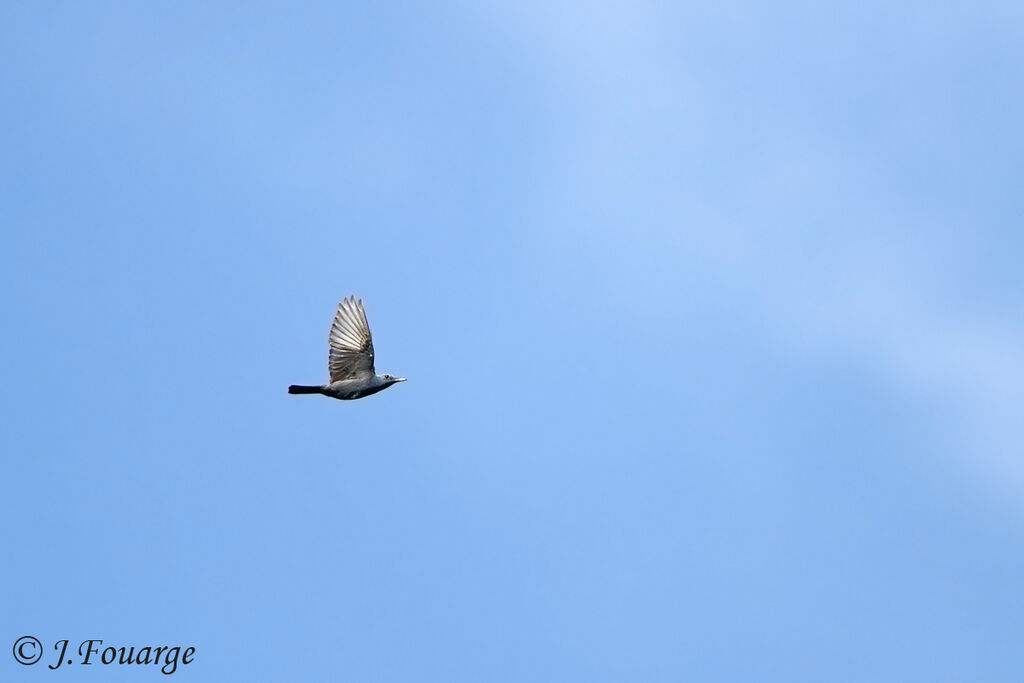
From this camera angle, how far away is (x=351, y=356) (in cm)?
5994

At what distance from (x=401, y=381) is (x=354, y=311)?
3614 mm

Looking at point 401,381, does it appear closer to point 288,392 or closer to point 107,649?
point 288,392

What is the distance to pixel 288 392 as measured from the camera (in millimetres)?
59281

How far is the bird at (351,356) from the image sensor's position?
197 ft

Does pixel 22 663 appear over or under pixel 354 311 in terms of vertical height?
under

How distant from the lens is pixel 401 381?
60.7 meters

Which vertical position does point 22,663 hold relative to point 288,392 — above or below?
below

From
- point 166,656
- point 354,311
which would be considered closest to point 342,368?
point 354,311

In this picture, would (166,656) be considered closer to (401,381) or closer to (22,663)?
(22,663)

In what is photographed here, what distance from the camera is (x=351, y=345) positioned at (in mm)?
60031

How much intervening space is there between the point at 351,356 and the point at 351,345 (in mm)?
476

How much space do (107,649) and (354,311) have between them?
18.0 meters

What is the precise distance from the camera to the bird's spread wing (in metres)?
59.9

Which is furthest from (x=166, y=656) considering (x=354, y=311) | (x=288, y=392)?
(x=354, y=311)
